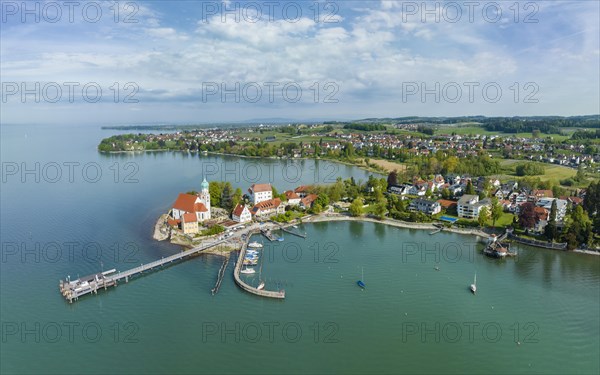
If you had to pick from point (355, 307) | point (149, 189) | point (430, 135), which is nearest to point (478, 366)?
point (355, 307)

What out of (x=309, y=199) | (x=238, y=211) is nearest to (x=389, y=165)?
(x=309, y=199)

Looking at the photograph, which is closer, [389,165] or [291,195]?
[291,195]

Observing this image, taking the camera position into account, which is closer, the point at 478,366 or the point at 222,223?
the point at 478,366

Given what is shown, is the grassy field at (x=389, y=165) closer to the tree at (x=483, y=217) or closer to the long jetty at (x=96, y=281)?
the tree at (x=483, y=217)

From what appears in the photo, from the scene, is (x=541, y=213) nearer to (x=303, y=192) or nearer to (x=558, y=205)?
(x=558, y=205)

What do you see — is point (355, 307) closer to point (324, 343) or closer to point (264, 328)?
point (324, 343)
